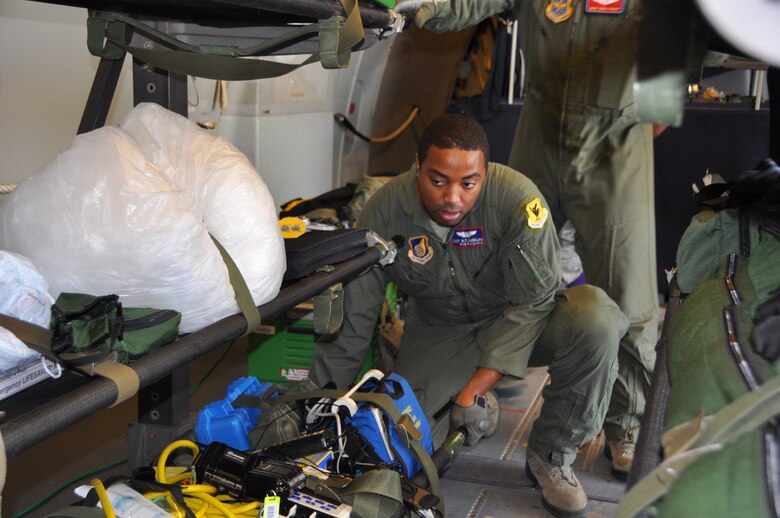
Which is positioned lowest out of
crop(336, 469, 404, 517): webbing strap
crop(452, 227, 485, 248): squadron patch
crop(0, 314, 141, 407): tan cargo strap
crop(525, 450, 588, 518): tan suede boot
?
crop(525, 450, 588, 518): tan suede boot

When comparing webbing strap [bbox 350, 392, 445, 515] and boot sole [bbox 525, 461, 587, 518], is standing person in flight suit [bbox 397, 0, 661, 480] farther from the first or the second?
webbing strap [bbox 350, 392, 445, 515]

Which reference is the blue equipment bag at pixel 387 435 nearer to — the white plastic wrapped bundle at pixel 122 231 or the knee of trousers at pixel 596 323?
the white plastic wrapped bundle at pixel 122 231

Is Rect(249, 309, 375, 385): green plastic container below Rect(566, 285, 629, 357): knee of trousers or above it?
below

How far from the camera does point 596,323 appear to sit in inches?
99.7

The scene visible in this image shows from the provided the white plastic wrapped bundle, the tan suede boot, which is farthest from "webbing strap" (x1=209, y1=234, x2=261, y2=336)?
the tan suede boot

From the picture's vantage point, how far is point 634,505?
0.76 m

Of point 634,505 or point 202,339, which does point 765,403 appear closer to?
point 634,505

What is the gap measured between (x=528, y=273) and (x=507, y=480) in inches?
26.5

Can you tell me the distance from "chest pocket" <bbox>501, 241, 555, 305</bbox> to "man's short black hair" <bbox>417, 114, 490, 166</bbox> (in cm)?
32

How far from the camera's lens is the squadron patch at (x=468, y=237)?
2.71 metres

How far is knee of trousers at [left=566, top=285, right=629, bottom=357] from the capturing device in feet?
8.28

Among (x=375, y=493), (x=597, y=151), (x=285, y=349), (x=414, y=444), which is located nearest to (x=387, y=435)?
(x=414, y=444)

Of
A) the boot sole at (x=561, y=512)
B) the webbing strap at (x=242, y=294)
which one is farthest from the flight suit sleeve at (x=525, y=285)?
the webbing strap at (x=242, y=294)

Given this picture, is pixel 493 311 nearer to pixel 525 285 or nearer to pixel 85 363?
pixel 525 285
